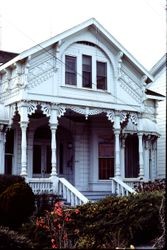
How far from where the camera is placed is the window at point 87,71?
64.4 ft

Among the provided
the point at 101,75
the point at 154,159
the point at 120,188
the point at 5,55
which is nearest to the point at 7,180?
the point at 120,188

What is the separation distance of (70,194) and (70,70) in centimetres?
551

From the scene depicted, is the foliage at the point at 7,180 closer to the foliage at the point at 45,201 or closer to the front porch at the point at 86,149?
the foliage at the point at 45,201

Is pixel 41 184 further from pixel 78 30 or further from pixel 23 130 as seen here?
pixel 78 30

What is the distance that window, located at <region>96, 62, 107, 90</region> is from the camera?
20.1 meters

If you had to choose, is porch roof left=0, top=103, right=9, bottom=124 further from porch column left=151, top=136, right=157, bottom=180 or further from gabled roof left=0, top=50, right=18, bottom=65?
porch column left=151, top=136, right=157, bottom=180

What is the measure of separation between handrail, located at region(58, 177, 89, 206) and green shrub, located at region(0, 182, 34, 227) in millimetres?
3367

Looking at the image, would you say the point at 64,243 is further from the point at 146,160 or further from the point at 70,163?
the point at 146,160

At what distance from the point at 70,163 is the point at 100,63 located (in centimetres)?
507

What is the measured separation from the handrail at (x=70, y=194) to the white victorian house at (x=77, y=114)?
1.5 inches

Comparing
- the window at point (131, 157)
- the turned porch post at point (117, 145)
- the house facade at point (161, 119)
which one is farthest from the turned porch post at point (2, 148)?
the house facade at point (161, 119)

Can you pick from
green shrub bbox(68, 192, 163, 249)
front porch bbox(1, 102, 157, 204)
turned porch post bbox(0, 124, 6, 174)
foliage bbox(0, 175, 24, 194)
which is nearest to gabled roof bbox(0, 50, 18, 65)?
front porch bbox(1, 102, 157, 204)

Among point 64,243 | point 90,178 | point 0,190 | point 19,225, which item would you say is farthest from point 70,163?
point 64,243

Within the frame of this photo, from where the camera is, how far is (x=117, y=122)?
19.9 meters
